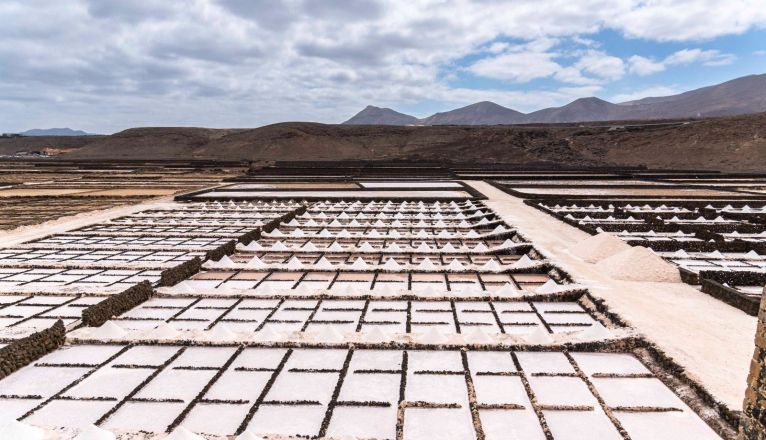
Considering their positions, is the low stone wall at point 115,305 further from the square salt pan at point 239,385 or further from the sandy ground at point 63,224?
the sandy ground at point 63,224

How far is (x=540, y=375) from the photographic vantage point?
4.51 meters

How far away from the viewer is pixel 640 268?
24.7ft

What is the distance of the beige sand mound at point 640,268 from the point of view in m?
7.43

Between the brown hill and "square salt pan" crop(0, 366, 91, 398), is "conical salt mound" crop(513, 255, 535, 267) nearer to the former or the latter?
"square salt pan" crop(0, 366, 91, 398)

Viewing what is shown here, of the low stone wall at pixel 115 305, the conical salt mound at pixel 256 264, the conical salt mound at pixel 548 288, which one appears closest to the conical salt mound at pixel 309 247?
the conical salt mound at pixel 256 264

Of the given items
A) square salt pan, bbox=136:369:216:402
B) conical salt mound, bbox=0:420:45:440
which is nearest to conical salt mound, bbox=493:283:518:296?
square salt pan, bbox=136:369:216:402

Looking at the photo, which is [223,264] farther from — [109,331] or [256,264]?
[109,331]

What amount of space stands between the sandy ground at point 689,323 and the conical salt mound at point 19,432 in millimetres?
5136

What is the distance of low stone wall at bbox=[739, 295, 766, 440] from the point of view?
89.4 inches

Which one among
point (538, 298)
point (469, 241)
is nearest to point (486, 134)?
point (469, 241)

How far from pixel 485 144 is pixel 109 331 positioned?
175 ft

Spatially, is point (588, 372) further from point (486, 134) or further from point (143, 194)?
point (486, 134)

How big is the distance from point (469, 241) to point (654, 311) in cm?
496

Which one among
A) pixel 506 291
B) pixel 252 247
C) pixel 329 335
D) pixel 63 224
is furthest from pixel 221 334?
pixel 63 224
